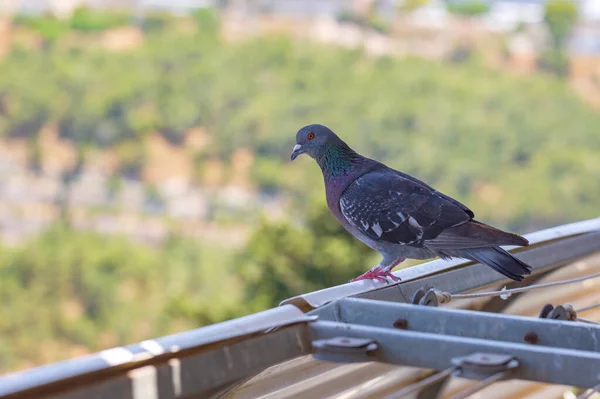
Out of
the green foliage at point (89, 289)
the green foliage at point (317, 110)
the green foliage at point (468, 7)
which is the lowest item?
the green foliage at point (89, 289)

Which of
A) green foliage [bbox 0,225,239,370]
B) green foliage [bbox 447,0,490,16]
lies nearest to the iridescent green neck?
green foliage [bbox 0,225,239,370]

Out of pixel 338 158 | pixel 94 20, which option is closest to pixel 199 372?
pixel 338 158

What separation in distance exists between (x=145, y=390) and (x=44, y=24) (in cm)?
4625

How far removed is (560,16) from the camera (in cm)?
4800

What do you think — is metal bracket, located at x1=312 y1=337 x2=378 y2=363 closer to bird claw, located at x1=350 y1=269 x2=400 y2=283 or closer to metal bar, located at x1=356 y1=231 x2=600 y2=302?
metal bar, located at x1=356 y1=231 x2=600 y2=302

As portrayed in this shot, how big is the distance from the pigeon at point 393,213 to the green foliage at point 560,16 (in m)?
46.8

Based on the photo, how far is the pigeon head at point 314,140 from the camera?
2.57 metres

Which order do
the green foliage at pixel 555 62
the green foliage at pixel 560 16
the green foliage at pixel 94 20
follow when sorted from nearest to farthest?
1. the green foliage at pixel 555 62
2. the green foliage at pixel 94 20
3. the green foliage at pixel 560 16

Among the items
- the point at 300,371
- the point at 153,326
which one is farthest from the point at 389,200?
the point at 153,326

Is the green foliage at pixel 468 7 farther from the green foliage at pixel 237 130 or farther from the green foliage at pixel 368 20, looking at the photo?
the green foliage at pixel 237 130

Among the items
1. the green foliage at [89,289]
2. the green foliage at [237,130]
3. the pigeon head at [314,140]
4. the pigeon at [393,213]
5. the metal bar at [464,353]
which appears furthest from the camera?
the green foliage at [237,130]

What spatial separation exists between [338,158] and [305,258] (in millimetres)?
10188

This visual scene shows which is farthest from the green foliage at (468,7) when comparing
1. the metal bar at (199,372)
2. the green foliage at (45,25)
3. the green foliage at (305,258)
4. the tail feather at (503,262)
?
the metal bar at (199,372)

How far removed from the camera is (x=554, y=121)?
39.8 metres
